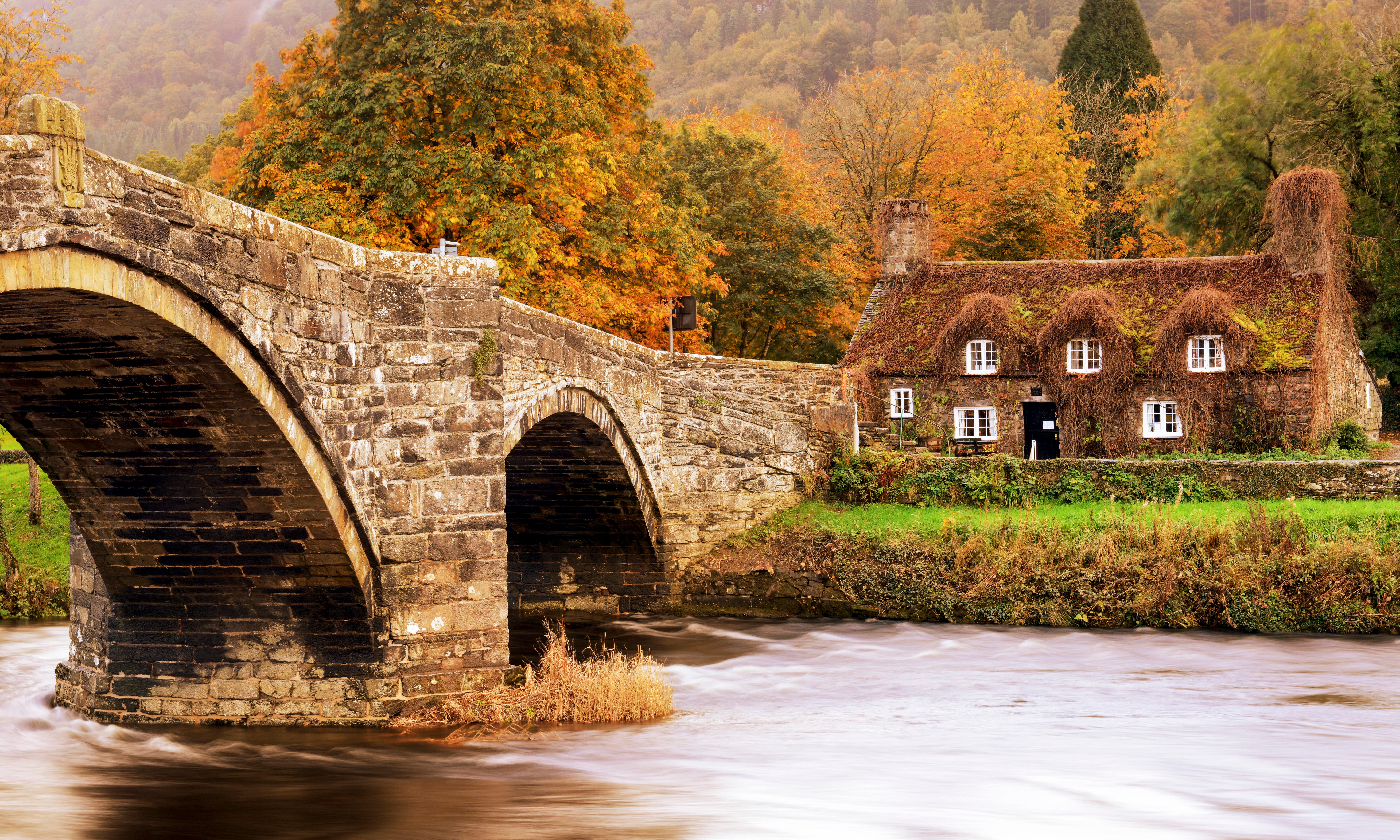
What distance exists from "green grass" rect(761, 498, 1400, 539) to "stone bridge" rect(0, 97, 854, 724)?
706 cm

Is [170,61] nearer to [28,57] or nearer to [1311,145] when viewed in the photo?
[28,57]

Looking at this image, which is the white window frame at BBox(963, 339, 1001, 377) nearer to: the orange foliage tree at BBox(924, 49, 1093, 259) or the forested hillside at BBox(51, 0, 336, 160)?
the orange foliage tree at BBox(924, 49, 1093, 259)

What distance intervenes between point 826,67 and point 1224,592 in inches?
2223

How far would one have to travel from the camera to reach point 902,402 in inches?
1168

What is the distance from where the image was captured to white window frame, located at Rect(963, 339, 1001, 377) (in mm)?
29250

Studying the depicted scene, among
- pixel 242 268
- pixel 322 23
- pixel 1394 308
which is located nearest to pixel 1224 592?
pixel 242 268

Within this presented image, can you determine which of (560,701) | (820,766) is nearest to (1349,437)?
(820,766)

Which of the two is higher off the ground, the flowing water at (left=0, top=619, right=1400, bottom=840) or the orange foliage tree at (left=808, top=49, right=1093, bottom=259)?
the orange foliage tree at (left=808, top=49, right=1093, bottom=259)

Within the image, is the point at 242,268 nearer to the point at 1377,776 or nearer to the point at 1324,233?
the point at 1377,776

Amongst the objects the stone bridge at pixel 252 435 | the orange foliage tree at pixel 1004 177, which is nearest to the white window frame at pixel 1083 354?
the orange foliage tree at pixel 1004 177

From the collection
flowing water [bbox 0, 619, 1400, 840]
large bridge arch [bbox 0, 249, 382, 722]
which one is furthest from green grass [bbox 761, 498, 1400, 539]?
large bridge arch [bbox 0, 249, 382, 722]

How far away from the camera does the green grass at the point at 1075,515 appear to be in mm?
18219

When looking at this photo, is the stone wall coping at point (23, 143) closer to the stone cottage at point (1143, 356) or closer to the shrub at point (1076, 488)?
the shrub at point (1076, 488)

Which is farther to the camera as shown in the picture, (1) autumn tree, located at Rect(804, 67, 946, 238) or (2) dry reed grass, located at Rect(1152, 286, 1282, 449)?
(1) autumn tree, located at Rect(804, 67, 946, 238)
